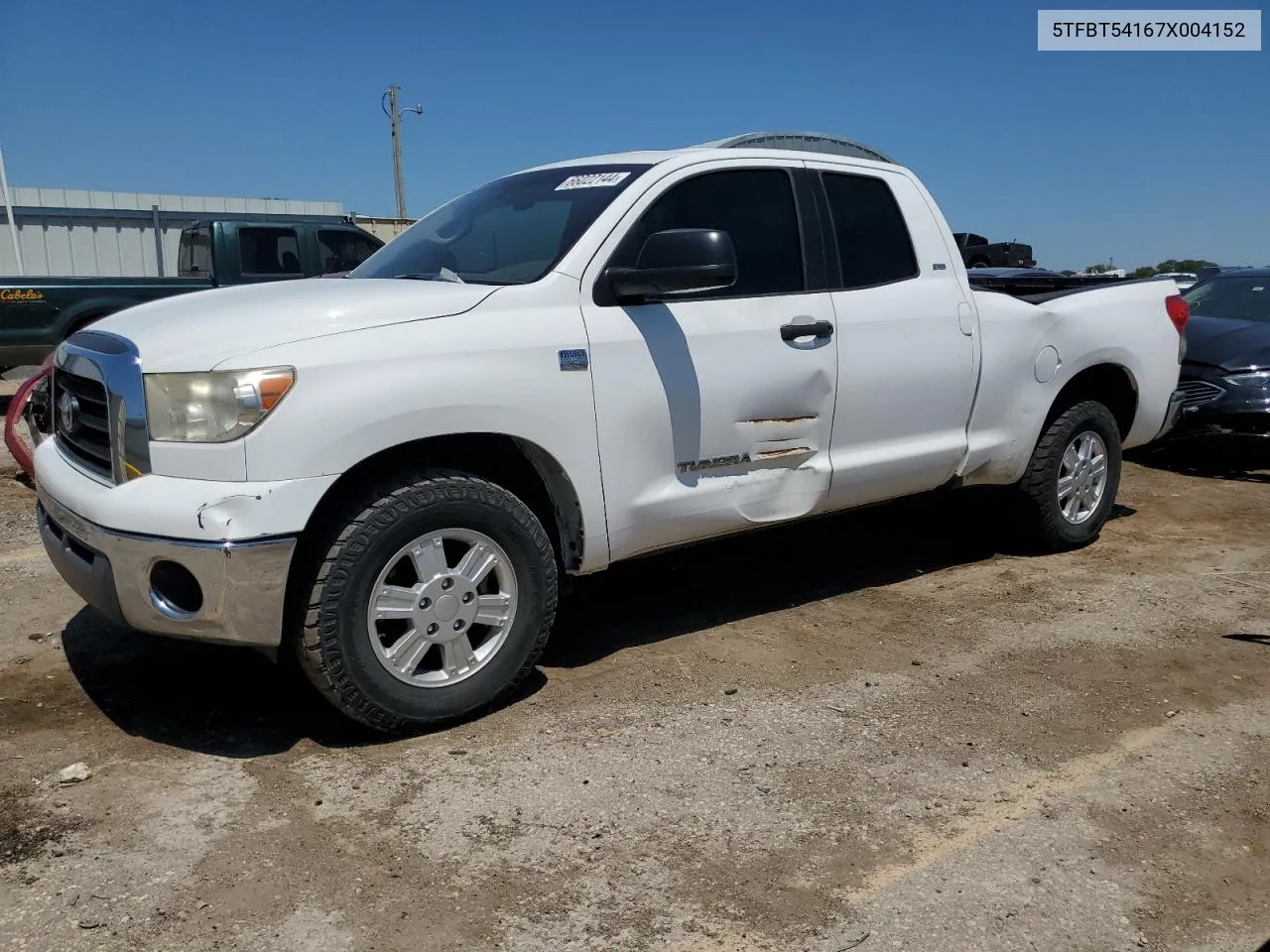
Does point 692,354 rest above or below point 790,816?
above

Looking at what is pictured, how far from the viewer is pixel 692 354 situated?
385cm

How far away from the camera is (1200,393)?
7.98 meters

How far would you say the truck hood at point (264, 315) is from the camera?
122 inches

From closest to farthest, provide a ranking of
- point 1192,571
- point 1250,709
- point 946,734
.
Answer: point 946,734, point 1250,709, point 1192,571

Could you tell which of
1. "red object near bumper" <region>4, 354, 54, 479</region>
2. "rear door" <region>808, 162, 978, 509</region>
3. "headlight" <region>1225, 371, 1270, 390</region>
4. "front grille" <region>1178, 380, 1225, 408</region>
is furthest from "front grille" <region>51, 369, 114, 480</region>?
"headlight" <region>1225, 371, 1270, 390</region>

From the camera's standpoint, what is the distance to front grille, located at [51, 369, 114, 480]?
3.28m

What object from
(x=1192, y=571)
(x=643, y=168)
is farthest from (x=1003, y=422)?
(x=643, y=168)

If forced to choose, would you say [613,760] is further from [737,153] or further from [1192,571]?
[1192,571]

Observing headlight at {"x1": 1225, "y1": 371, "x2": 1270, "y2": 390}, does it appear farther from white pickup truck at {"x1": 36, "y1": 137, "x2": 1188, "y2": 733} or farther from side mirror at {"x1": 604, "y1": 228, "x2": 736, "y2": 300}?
side mirror at {"x1": 604, "y1": 228, "x2": 736, "y2": 300}

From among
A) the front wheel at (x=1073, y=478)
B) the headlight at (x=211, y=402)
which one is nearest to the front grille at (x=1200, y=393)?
the front wheel at (x=1073, y=478)

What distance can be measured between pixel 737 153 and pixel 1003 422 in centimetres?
182

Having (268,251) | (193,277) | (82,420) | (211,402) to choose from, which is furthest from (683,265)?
(193,277)

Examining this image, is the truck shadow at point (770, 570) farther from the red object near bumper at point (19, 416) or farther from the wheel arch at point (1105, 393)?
the red object near bumper at point (19, 416)

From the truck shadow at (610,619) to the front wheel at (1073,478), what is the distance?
0.23 meters
